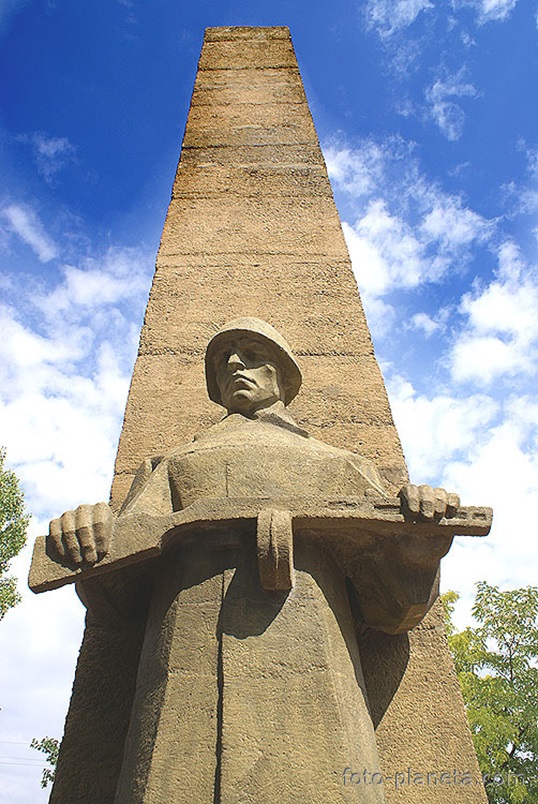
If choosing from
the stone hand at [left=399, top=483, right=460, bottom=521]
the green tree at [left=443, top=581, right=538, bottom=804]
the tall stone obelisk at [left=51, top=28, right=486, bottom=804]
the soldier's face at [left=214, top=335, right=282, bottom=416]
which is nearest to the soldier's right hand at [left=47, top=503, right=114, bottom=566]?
the tall stone obelisk at [left=51, top=28, right=486, bottom=804]

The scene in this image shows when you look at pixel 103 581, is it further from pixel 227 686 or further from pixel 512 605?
pixel 512 605

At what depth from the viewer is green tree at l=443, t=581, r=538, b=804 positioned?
29.9 feet

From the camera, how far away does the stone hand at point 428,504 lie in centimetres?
231

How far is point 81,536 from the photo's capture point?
7.60 feet

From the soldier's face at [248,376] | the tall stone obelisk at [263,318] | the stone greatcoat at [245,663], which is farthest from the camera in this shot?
the soldier's face at [248,376]

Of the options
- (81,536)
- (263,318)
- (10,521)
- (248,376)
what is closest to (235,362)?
(248,376)

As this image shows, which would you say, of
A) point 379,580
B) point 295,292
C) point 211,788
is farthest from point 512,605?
point 211,788

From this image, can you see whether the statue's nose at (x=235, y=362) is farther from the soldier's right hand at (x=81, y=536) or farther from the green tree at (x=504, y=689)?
the green tree at (x=504, y=689)

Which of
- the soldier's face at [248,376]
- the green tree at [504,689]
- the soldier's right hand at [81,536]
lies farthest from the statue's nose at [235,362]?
the green tree at [504,689]

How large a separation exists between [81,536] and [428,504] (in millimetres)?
1226

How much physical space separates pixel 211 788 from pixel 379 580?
101 centimetres

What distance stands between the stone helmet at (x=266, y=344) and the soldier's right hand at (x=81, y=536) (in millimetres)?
1166

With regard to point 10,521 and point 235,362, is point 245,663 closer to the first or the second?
point 235,362

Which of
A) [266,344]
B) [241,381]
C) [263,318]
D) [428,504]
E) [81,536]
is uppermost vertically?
[263,318]
